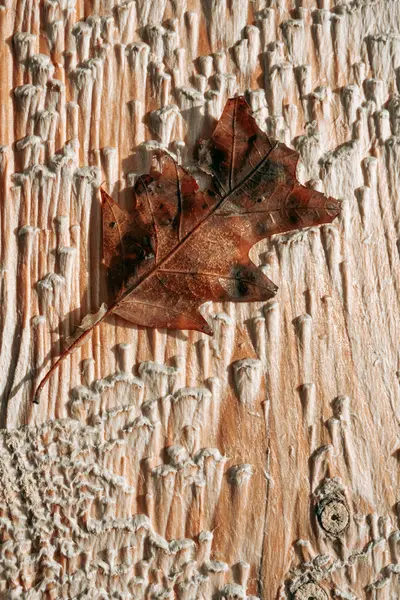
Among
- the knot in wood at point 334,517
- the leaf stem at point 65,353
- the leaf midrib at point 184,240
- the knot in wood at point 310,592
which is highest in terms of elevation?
the leaf midrib at point 184,240

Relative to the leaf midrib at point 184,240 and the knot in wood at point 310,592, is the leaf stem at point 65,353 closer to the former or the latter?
the leaf midrib at point 184,240

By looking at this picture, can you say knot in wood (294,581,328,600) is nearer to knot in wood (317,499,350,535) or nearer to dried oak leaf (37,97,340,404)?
knot in wood (317,499,350,535)

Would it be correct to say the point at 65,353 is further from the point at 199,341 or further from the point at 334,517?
the point at 334,517

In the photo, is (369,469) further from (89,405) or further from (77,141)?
(77,141)

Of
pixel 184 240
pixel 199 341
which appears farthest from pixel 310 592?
pixel 184 240

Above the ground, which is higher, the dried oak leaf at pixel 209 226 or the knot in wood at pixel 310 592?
the dried oak leaf at pixel 209 226

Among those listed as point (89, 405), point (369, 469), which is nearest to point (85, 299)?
point (89, 405)

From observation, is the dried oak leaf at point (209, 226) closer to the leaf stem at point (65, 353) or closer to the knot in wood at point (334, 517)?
the leaf stem at point (65, 353)

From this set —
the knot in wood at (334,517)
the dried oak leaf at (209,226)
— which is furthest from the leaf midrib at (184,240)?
the knot in wood at (334,517)
